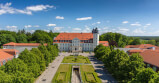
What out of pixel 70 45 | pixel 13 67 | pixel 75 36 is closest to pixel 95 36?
pixel 75 36

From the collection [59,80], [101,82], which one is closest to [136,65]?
[101,82]

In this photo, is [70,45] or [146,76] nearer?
[146,76]

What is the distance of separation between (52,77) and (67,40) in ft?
173

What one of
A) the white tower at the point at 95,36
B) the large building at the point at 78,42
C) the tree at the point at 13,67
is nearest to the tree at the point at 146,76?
the tree at the point at 13,67

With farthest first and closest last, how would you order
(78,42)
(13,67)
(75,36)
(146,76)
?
(75,36)
(78,42)
(13,67)
(146,76)

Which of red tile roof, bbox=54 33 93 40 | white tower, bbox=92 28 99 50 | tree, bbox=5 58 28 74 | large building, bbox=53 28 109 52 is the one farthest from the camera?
red tile roof, bbox=54 33 93 40

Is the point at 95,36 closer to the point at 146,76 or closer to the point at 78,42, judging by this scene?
the point at 78,42

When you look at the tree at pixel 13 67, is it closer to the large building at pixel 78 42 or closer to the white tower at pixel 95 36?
the large building at pixel 78 42

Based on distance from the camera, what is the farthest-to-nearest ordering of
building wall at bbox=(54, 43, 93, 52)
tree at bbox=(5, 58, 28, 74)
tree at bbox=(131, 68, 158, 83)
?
building wall at bbox=(54, 43, 93, 52) < tree at bbox=(5, 58, 28, 74) < tree at bbox=(131, 68, 158, 83)

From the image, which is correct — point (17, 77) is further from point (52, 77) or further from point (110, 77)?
point (110, 77)

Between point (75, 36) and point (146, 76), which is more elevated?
point (75, 36)

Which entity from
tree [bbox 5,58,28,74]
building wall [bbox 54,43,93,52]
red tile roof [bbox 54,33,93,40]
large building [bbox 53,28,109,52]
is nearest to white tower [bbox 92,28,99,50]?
large building [bbox 53,28,109,52]

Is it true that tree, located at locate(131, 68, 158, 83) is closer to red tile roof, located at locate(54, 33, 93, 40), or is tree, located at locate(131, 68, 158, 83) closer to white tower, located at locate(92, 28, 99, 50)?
white tower, located at locate(92, 28, 99, 50)

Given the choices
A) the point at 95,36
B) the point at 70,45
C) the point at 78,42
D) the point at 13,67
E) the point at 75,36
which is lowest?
the point at 13,67
